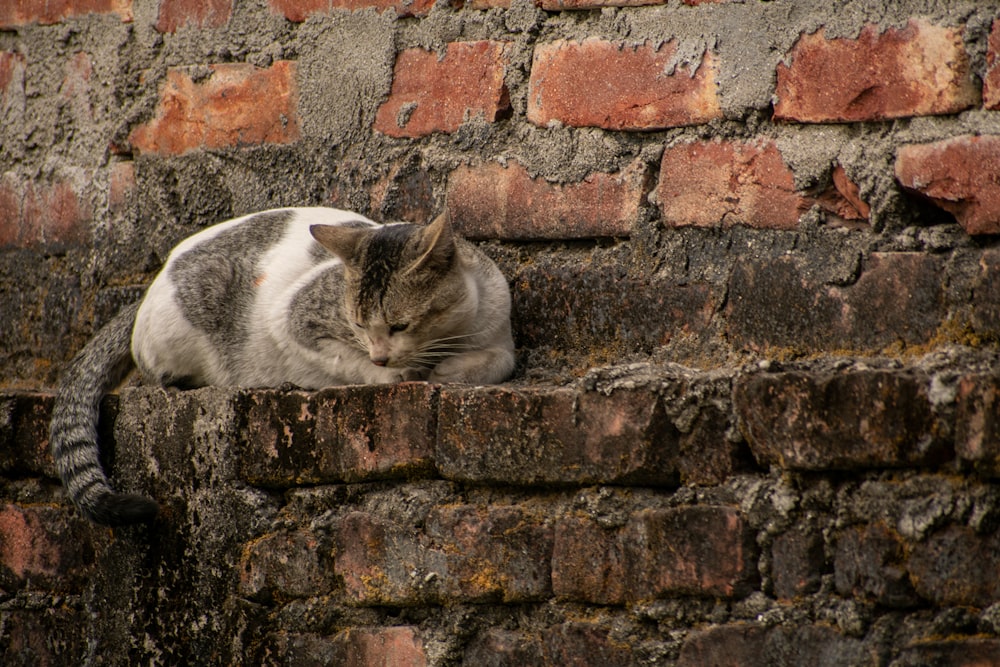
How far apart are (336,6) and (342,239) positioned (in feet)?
1.71

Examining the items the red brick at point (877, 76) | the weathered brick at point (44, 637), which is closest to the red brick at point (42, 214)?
the weathered brick at point (44, 637)

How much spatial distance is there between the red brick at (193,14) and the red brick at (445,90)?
0.51m

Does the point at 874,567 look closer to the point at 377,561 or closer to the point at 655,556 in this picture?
the point at 655,556

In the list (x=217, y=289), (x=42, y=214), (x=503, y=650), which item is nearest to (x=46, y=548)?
(x=217, y=289)

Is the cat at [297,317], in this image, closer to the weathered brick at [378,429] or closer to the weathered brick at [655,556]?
the weathered brick at [378,429]

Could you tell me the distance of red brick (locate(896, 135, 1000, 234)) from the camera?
65.7 inches

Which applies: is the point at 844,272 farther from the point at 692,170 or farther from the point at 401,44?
the point at 401,44

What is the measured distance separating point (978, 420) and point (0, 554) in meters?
2.17

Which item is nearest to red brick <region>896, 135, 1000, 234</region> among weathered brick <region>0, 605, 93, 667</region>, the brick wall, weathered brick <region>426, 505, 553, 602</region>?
the brick wall

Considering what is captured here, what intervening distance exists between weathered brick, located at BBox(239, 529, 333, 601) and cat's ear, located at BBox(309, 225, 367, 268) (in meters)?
0.67

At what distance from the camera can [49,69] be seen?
9.58ft

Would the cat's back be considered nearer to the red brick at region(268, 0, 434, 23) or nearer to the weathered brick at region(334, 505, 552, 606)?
the red brick at region(268, 0, 434, 23)

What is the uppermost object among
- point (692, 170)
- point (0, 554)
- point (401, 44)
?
point (401, 44)

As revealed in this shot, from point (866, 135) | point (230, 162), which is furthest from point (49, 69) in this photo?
point (866, 135)
